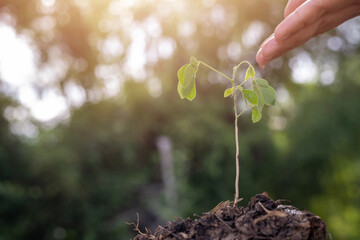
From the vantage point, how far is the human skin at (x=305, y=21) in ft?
2.78

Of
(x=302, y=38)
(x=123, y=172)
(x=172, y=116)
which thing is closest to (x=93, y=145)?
(x=123, y=172)

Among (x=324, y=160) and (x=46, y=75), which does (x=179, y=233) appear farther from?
(x=46, y=75)

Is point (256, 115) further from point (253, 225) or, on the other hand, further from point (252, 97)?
point (253, 225)

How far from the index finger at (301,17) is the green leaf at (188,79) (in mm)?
229

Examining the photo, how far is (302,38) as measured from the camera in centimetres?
96

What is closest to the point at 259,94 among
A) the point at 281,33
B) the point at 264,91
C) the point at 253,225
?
the point at 264,91

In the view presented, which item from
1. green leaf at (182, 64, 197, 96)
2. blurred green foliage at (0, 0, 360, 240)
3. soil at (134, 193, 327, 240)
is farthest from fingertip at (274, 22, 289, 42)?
blurred green foliage at (0, 0, 360, 240)

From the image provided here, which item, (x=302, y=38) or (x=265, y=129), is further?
(x=265, y=129)

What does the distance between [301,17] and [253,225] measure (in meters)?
0.49

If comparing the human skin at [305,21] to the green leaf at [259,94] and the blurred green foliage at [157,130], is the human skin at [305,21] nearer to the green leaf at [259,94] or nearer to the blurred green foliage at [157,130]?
the green leaf at [259,94]

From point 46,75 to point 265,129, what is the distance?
383 centimetres

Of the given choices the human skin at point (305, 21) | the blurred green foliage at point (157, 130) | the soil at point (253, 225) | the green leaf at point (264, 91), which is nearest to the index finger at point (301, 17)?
the human skin at point (305, 21)

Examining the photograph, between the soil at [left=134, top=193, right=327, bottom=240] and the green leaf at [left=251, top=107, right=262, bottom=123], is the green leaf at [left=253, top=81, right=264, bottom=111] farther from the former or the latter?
the soil at [left=134, top=193, right=327, bottom=240]

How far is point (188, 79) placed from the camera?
2.94 feet
